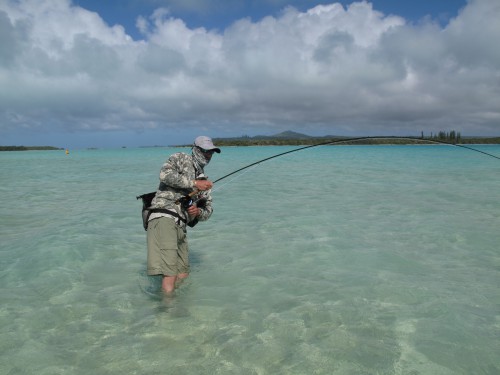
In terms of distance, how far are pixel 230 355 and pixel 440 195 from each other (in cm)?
1337

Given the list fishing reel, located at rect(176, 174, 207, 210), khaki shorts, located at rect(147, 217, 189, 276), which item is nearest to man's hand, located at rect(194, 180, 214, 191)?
fishing reel, located at rect(176, 174, 207, 210)

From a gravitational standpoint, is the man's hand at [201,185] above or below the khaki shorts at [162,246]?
above

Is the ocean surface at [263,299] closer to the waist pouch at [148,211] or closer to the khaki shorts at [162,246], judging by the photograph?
the khaki shorts at [162,246]

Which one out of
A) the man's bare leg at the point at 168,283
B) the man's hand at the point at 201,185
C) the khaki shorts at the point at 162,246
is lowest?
the man's bare leg at the point at 168,283

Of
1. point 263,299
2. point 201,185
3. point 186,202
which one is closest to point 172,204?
point 186,202

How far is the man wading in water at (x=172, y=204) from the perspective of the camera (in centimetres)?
488

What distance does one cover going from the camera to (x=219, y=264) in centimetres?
677

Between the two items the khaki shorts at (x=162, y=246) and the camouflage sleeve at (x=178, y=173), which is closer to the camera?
the camouflage sleeve at (x=178, y=173)

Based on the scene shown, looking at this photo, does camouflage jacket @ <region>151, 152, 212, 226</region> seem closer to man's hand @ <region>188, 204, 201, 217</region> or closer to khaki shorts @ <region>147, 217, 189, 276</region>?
man's hand @ <region>188, 204, 201, 217</region>

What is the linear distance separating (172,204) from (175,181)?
390 mm

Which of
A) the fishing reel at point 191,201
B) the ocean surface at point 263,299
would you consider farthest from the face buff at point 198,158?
the ocean surface at point 263,299

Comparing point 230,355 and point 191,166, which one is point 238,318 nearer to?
point 230,355

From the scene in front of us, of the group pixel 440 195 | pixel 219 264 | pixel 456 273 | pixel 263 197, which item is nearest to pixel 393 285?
pixel 456 273

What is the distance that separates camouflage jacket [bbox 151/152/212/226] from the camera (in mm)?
4789
